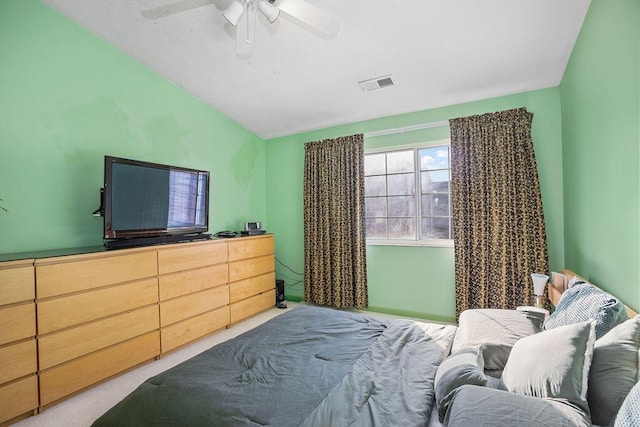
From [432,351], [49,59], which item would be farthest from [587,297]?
[49,59]

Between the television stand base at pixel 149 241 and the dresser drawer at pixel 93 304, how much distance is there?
0.33 metres

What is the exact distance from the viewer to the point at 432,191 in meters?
3.51

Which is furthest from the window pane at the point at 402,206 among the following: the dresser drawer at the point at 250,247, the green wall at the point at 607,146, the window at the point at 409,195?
the dresser drawer at the point at 250,247

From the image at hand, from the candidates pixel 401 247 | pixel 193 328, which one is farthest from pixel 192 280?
pixel 401 247

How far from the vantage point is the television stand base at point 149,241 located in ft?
8.00

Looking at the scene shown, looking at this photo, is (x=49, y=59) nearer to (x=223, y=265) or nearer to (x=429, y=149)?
(x=223, y=265)

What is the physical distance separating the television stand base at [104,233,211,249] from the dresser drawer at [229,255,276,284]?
501 mm

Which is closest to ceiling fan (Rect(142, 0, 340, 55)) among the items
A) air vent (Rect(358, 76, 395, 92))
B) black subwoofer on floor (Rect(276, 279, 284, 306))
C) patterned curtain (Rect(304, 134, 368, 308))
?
air vent (Rect(358, 76, 395, 92))

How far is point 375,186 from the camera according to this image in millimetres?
3875

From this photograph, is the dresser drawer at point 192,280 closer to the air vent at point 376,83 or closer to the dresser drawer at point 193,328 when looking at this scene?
the dresser drawer at point 193,328

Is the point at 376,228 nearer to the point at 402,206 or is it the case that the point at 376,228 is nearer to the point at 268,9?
the point at 402,206

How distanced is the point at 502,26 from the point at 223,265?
3.40 meters

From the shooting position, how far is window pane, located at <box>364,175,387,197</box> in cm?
382

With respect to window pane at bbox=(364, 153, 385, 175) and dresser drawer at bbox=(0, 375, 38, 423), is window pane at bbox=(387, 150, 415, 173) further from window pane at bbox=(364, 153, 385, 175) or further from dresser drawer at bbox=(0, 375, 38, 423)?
dresser drawer at bbox=(0, 375, 38, 423)
